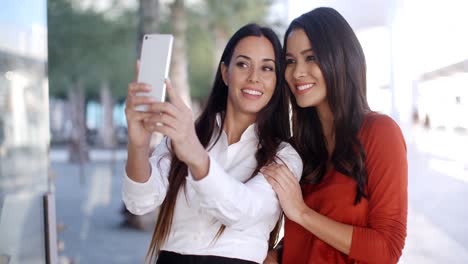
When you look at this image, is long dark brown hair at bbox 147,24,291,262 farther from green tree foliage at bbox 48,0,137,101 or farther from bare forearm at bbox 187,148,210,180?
green tree foliage at bbox 48,0,137,101

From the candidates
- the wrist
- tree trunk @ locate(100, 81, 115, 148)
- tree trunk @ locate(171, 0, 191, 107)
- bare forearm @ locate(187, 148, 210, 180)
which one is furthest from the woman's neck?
tree trunk @ locate(100, 81, 115, 148)

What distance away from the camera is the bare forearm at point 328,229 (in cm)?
154

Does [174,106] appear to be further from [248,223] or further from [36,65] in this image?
[36,65]

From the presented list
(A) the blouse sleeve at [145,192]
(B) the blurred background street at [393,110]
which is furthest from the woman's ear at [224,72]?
(B) the blurred background street at [393,110]

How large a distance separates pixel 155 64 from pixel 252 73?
0.52 m

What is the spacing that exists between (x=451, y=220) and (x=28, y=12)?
2.11m

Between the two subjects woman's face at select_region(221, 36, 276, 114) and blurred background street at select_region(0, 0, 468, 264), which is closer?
woman's face at select_region(221, 36, 276, 114)

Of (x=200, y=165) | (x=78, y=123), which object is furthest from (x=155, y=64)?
(x=78, y=123)

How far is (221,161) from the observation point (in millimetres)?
1687

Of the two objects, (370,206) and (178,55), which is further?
(178,55)

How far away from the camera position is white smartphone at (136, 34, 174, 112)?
3.98 feet

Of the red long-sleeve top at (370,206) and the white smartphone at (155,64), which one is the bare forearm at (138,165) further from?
the red long-sleeve top at (370,206)

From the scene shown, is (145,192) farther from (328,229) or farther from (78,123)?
(78,123)

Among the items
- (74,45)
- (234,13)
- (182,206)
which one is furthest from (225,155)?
(74,45)
